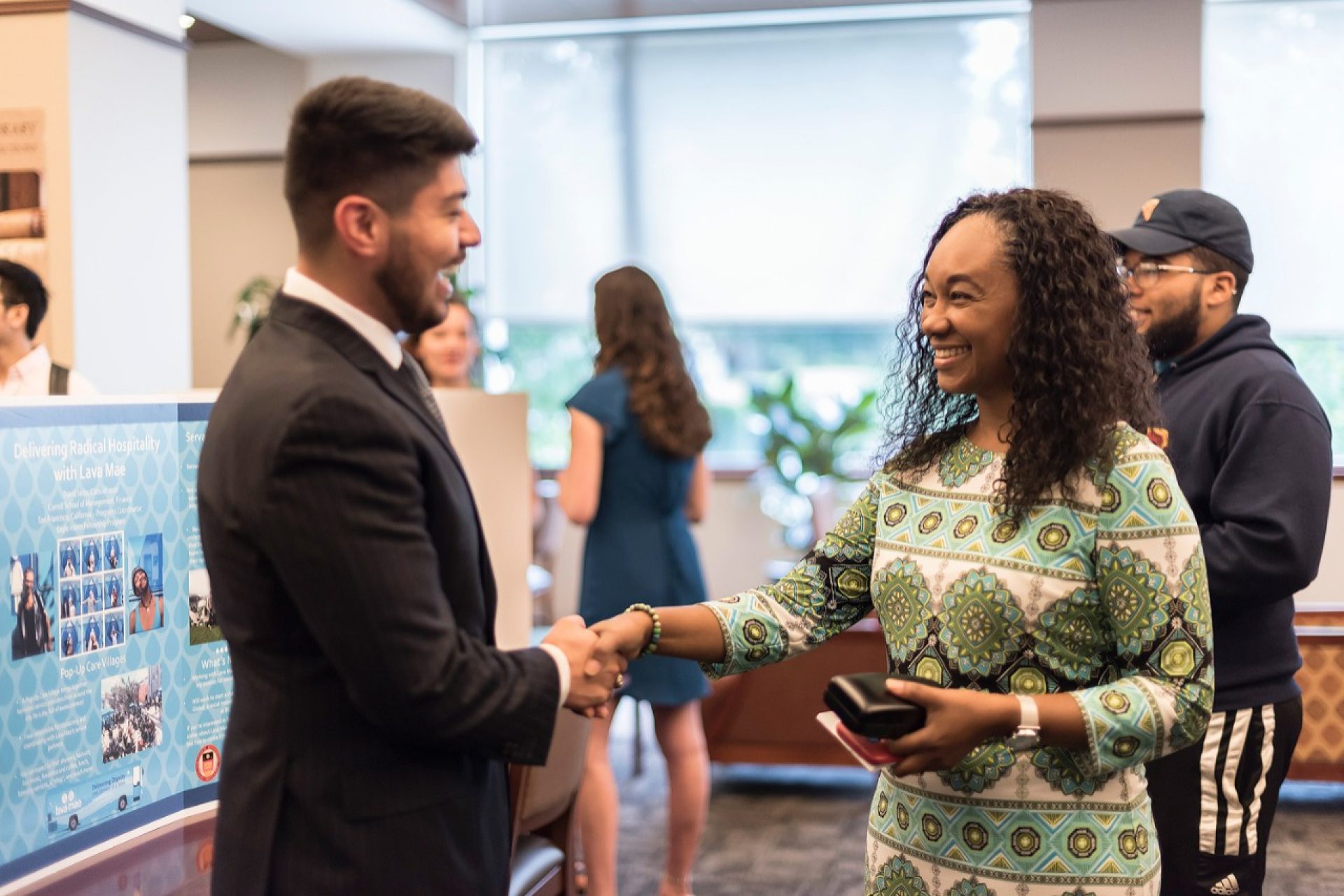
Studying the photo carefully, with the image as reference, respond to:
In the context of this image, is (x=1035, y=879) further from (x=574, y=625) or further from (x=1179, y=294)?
(x=1179, y=294)

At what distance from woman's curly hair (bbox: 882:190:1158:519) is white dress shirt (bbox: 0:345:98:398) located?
247 centimetres

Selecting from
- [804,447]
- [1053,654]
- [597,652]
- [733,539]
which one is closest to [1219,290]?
[1053,654]

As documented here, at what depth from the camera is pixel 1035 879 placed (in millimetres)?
1466

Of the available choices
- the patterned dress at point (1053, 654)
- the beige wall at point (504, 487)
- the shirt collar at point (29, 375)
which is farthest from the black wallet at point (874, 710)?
the shirt collar at point (29, 375)

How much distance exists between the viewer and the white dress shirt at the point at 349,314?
4.29 ft

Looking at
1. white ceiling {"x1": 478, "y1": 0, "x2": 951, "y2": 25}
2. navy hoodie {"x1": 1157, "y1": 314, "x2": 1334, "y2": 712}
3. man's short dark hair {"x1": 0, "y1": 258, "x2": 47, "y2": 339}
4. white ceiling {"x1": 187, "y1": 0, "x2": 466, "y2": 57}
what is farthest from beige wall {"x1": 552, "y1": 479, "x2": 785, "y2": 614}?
navy hoodie {"x1": 1157, "y1": 314, "x2": 1334, "y2": 712}

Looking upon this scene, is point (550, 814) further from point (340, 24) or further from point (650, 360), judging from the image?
point (340, 24)

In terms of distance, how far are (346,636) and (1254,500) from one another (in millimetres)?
1515

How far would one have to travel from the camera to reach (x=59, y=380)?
3.41 meters

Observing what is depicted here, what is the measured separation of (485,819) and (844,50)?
20.9ft

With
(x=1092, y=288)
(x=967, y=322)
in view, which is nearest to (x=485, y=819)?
(x=967, y=322)

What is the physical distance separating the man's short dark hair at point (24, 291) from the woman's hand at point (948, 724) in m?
2.87

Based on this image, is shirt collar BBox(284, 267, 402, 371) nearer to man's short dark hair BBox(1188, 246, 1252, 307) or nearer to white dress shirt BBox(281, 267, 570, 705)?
white dress shirt BBox(281, 267, 570, 705)

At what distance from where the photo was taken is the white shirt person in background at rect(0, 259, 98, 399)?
3.30 meters
